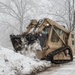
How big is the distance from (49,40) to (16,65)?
4499mm

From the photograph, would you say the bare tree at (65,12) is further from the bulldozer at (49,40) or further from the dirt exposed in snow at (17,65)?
the dirt exposed in snow at (17,65)

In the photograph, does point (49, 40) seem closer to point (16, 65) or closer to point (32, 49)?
point (32, 49)

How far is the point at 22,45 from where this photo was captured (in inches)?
577

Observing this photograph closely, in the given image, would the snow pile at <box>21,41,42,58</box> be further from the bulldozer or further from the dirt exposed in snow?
the dirt exposed in snow

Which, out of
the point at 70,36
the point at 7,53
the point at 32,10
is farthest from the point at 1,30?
the point at 7,53

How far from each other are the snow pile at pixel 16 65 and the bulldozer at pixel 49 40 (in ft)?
4.32

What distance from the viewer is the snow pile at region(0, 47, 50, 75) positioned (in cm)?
1044

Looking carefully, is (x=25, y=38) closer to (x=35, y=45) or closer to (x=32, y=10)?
(x=35, y=45)

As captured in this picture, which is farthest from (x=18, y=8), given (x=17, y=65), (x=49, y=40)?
(x=17, y=65)

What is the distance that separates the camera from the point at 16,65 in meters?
11.2

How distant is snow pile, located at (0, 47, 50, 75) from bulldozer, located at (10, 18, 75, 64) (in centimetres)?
132

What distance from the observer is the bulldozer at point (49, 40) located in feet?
47.8

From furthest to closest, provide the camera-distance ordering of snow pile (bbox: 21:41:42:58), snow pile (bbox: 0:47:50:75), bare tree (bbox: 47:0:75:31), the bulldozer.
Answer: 1. bare tree (bbox: 47:0:75:31)
2. the bulldozer
3. snow pile (bbox: 21:41:42:58)
4. snow pile (bbox: 0:47:50:75)

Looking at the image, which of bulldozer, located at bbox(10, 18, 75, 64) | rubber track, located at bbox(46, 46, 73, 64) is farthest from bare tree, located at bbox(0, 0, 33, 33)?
rubber track, located at bbox(46, 46, 73, 64)
